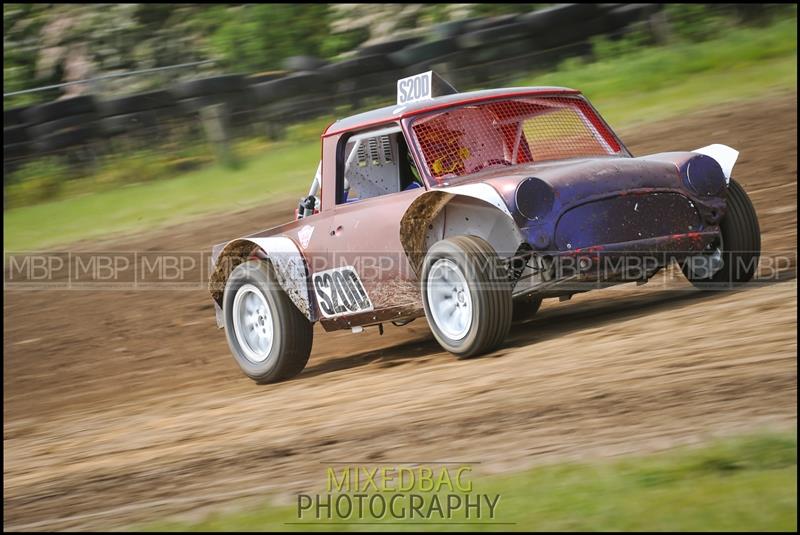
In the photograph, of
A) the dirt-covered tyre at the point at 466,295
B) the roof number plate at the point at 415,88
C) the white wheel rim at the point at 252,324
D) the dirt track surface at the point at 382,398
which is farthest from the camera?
the white wheel rim at the point at 252,324

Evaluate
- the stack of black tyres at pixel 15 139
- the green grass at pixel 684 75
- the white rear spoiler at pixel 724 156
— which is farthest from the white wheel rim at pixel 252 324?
the stack of black tyres at pixel 15 139

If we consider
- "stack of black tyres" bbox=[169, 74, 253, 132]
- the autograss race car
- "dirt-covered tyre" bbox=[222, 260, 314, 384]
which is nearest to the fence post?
"stack of black tyres" bbox=[169, 74, 253, 132]

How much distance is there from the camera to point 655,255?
681 cm

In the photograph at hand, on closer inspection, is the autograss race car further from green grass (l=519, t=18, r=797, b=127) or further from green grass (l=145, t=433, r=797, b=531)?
green grass (l=519, t=18, r=797, b=127)

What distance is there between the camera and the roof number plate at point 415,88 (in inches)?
→ 305

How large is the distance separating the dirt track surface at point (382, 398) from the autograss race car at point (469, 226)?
1.03ft

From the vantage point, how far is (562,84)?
17.0 metres

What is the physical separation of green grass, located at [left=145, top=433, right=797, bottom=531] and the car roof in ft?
11.3

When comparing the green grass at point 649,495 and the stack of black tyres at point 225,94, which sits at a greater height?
the stack of black tyres at point 225,94

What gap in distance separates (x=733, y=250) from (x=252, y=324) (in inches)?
126

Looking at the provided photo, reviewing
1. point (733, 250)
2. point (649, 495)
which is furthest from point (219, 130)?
point (649, 495)

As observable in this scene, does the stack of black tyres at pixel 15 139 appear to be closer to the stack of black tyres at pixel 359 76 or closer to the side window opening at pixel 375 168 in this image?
the stack of black tyres at pixel 359 76

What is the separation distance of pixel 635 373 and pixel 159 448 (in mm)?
2419

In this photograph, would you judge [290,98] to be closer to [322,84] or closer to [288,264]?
[322,84]
